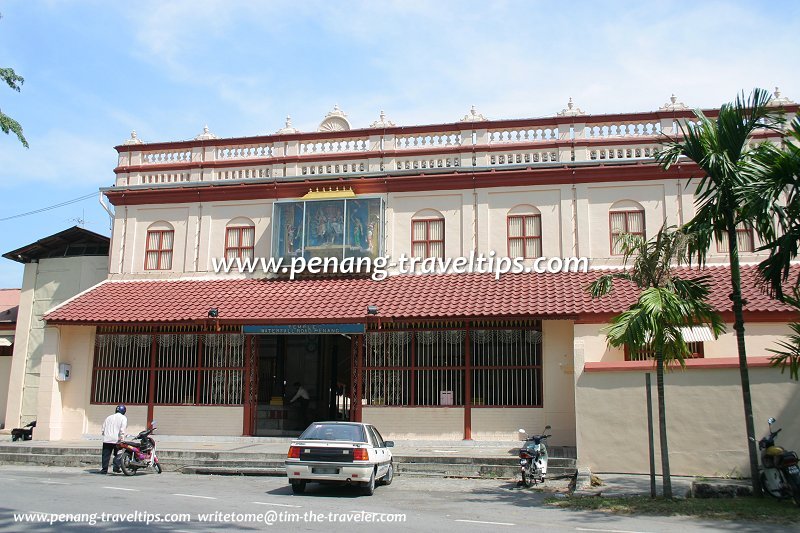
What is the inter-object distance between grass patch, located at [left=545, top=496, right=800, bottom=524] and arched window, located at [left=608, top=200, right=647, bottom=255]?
9913mm

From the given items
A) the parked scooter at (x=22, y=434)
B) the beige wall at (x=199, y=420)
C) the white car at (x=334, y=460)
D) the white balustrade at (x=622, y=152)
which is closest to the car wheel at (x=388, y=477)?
the white car at (x=334, y=460)

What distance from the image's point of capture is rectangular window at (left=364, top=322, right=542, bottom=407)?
19672 millimetres

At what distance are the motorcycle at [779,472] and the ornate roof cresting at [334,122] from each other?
15.7m

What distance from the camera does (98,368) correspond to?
22.3 metres

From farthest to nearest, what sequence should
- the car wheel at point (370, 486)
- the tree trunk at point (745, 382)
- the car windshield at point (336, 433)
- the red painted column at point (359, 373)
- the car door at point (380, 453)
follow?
the red painted column at point (359, 373)
the car door at point (380, 453)
the car windshield at point (336, 433)
the car wheel at point (370, 486)
the tree trunk at point (745, 382)

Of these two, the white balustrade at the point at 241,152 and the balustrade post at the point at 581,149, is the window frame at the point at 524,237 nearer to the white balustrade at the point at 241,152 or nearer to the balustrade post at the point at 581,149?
the balustrade post at the point at 581,149

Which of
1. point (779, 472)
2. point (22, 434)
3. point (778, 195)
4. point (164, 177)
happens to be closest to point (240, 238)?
point (164, 177)

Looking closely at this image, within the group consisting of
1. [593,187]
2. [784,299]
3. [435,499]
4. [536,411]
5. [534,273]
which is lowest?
[435,499]

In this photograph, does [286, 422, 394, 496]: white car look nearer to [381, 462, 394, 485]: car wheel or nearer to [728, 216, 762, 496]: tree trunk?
[381, 462, 394, 485]: car wheel

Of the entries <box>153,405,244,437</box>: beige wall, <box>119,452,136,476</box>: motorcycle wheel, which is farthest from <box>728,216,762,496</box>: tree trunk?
<box>153,405,244,437</box>: beige wall

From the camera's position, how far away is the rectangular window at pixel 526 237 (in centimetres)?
2152

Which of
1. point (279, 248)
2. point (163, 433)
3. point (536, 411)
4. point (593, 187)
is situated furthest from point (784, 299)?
point (163, 433)

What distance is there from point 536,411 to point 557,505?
7323 millimetres

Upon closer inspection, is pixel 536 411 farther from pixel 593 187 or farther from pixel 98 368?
pixel 98 368
